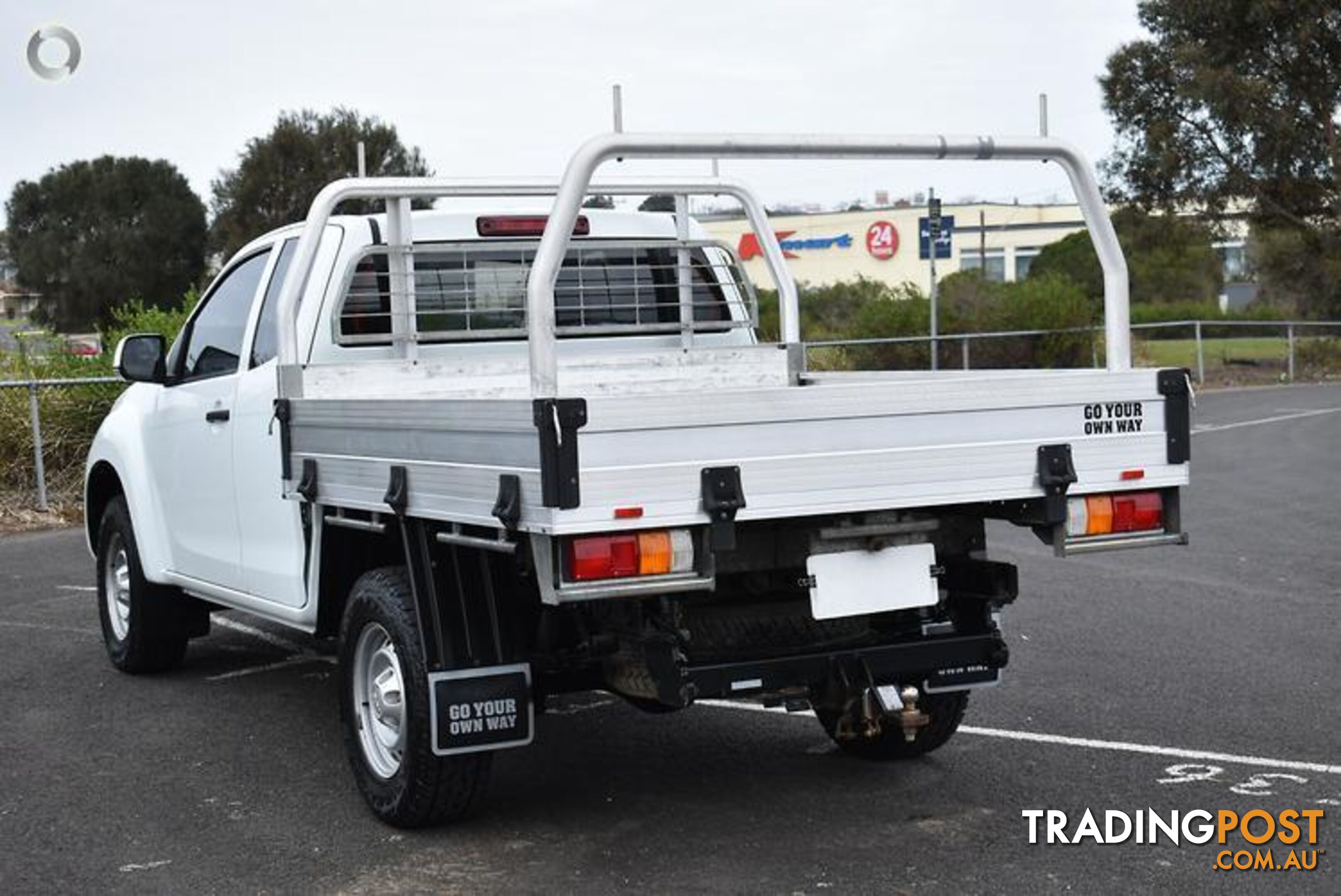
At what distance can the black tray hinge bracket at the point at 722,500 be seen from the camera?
487 centimetres

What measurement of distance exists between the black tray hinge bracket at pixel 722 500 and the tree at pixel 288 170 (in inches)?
1950

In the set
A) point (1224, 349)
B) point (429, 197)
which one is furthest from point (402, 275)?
point (1224, 349)

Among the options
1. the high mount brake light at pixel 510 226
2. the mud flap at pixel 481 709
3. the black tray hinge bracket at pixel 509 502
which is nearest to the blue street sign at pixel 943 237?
the high mount brake light at pixel 510 226

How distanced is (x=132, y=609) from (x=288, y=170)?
47446 mm

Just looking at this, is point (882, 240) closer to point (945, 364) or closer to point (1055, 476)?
point (945, 364)

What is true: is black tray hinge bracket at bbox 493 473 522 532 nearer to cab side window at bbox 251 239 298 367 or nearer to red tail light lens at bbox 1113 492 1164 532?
red tail light lens at bbox 1113 492 1164 532

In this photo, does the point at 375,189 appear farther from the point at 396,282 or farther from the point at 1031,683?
the point at 1031,683

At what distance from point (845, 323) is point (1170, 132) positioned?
7506mm

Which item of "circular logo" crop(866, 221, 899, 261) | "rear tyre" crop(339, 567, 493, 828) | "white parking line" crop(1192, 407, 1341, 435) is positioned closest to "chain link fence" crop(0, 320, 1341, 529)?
"white parking line" crop(1192, 407, 1341, 435)

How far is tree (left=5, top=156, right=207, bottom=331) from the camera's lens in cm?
6269

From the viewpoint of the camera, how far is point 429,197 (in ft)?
24.4

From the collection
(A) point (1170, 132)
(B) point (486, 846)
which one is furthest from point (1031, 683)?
(A) point (1170, 132)

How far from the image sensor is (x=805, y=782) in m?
6.32

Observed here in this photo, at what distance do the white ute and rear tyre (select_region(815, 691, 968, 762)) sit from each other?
0.01m
